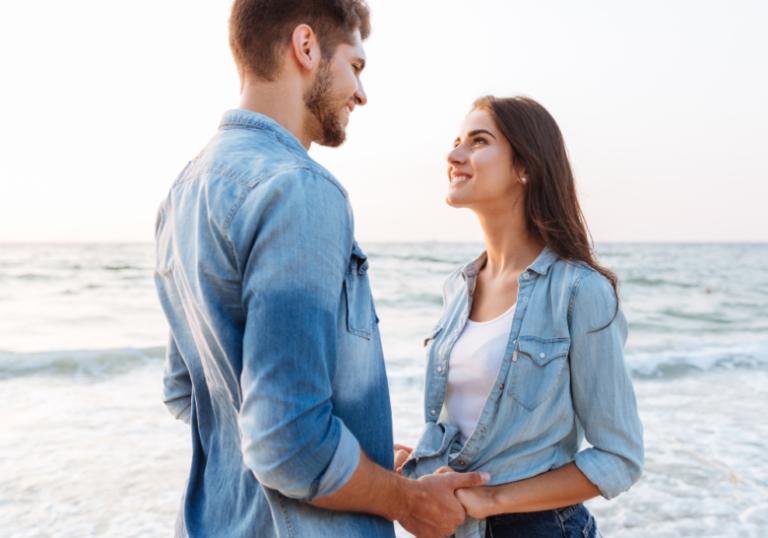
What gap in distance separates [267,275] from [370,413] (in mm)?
487

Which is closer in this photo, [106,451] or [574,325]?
[574,325]

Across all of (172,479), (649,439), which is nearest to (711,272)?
(649,439)

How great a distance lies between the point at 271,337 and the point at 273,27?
88 cm

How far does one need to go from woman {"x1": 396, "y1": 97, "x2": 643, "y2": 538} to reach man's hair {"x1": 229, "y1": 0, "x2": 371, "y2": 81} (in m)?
0.90

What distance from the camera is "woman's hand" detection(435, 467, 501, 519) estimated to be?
172 centimetres

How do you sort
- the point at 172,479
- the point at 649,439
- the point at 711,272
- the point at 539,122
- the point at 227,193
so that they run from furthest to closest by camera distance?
the point at 711,272 < the point at 649,439 < the point at 172,479 < the point at 539,122 < the point at 227,193

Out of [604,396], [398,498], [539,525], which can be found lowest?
[539,525]

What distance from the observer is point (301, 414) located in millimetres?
1055

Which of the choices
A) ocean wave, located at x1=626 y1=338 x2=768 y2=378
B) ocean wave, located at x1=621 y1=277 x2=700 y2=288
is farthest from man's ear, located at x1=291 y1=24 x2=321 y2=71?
ocean wave, located at x1=621 y1=277 x2=700 y2=288

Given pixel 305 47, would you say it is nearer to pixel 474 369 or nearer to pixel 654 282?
pixel 474 369

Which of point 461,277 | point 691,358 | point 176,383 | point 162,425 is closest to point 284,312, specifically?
point 176,383

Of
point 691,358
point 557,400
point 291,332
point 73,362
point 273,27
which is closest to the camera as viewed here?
point 291,332

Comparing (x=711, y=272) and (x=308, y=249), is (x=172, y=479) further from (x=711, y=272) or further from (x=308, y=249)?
(x=711, y=272)

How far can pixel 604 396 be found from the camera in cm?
176
